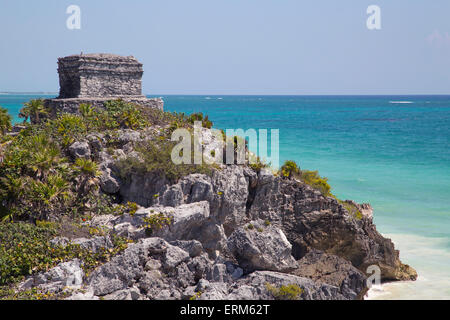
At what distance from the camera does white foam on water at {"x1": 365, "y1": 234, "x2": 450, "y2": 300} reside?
1509 cm

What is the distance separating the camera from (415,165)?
35.4m

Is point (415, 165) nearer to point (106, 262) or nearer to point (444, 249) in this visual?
point (444, 249)

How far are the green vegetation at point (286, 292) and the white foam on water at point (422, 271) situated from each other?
191 inches

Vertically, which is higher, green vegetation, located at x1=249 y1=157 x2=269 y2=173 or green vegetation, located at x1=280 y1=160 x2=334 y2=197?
green vegetation, located at x1=249 y1=157 x2=269 y2=173

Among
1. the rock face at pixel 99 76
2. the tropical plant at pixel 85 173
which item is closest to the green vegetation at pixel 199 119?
the rock face at pixel 99 76

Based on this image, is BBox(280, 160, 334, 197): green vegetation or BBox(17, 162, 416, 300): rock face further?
Result: BBox(280, 160, 334, 197): green vegetation

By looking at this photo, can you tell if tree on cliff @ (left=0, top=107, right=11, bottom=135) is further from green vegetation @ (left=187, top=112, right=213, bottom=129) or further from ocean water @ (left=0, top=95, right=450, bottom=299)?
ocean water @ (left=0, top=95, right=450, bottom=299)

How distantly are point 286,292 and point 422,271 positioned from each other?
856 centimetres

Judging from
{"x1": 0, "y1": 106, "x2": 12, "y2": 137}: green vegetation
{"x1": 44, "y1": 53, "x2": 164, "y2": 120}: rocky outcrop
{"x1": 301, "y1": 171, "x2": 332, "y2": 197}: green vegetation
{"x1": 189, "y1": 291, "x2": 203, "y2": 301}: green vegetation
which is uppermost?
{"x1": 44, "y1": 53, "x2": 164, "y2": 120}: rocky outcrop

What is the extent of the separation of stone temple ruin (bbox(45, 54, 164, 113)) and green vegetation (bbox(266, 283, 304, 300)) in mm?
→ 11012

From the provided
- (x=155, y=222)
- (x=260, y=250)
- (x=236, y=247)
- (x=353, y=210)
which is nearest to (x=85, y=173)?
(x=155, y=222)

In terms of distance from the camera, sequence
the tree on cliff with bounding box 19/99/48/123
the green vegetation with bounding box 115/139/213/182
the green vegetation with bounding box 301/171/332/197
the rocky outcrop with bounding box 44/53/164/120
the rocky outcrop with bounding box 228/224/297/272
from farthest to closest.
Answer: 1. the rocky outcrop with bounding box 44/53/164/120
2. the tree on cliff with bounding box 19/99/48/123
3. the green vegetation with bounding box 301/171/332/197
4. the green vegetation with bounding box 115/139/213/182
5. the rocky outcrop with bounding box 228/224/297/272

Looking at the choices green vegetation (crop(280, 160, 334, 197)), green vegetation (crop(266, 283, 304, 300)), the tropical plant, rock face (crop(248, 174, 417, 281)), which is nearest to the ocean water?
rock face (crop(248, 174, 417, 281))

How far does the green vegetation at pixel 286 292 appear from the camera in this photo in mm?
10648
